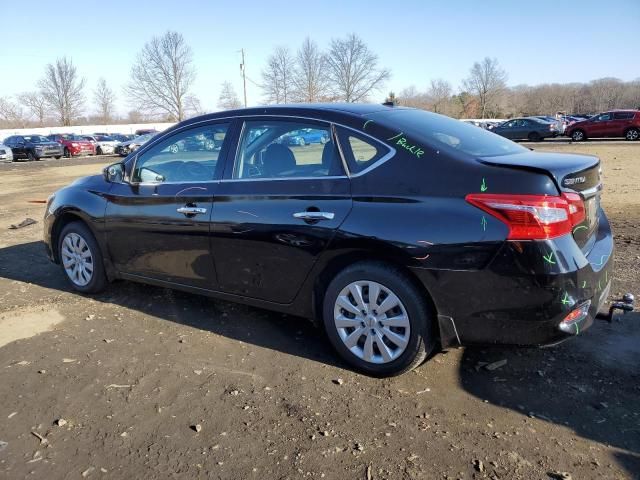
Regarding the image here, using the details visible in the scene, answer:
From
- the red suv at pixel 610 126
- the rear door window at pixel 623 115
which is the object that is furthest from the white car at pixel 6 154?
the rear door window at pixel 623 115

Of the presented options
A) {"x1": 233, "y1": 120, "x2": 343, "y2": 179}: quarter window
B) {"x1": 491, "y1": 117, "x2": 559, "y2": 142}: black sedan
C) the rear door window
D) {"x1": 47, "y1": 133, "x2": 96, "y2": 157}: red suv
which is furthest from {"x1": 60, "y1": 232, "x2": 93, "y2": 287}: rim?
{"x1": 47, "y1": 133, "x2": 96, "y2": 157}: red suv

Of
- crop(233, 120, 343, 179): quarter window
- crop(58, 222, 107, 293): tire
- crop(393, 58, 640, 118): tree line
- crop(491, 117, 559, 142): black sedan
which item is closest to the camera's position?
crop(233, 120, 343, 179): quarter window

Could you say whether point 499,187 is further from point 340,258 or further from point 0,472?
point 0,472

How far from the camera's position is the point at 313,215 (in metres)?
3.34

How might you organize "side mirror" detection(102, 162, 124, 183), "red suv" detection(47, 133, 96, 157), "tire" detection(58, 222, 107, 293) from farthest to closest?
"red suv" detection(47, 133, 96, 157)
"tire" detection(58, 222, 107, 293)
"side mirror" detection(102, 162, 124, 183)

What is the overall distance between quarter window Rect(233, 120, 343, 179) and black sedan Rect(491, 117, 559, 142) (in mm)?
30473

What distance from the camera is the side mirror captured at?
A: 4.63 meters

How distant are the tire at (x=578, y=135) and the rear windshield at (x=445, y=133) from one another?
28.9 metres

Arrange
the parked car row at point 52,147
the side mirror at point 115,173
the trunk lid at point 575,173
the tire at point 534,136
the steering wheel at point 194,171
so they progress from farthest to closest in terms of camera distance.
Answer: the parked car row at point 52,147 → the tire at point 534,136 → the side mirror at point 115,173 → the steering wheel at point 194,171 → the trunk lid at point 575,173

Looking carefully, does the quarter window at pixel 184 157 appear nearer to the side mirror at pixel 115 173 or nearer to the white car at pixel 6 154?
the side mirror at pixel 115 173

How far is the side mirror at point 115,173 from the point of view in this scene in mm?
4629

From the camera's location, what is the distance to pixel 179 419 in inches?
116

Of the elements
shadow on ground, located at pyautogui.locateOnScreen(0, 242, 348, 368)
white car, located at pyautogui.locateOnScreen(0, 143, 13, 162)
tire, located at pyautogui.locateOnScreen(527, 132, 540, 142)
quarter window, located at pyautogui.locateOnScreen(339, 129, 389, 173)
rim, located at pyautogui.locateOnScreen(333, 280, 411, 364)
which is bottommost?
shadow on ground, located at pyautogui.locateOnScreen(0, 242, 348, 368)

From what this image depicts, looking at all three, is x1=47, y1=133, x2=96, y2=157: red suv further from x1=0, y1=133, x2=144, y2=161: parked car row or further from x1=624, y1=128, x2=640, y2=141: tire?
x1=624, y1=128, x2=640, y2=141: tire
